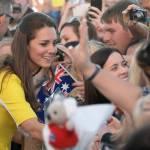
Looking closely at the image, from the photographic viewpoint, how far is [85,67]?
250 centimetres

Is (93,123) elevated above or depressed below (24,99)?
above

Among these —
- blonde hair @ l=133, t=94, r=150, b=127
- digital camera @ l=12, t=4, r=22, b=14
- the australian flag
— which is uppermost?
blonde hair @ l=133, t=94, r=150, b=127

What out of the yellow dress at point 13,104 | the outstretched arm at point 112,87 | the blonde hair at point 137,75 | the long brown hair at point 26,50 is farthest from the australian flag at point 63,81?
the outstretched arm at point 112,87

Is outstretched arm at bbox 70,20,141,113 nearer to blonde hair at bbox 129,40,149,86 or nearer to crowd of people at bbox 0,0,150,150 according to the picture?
crowd of people at bbox 0,0,150,150

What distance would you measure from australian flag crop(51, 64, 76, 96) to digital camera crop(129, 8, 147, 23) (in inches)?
27.3

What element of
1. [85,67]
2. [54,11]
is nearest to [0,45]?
[85,67]

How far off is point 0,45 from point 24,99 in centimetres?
93

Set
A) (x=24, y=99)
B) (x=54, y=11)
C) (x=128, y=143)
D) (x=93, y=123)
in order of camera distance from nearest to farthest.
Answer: (x=128, y=143) → (x=93, y=123) → (x=24, y=99) → (x=54, y=11)

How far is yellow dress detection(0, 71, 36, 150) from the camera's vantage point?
11.6ft

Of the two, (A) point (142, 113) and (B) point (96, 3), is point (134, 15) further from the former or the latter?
(A) point (142, 113)

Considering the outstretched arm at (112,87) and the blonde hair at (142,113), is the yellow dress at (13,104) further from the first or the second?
the blonde hair at (142,113)

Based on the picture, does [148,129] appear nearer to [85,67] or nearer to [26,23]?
[85,67]

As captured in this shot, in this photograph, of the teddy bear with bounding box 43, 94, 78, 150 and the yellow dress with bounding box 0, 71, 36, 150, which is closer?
the teddy bear with bounding box 43, 94, 78, 150

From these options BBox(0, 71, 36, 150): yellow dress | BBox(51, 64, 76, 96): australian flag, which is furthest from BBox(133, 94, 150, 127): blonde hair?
BBox(51, 64, 76, 96): australian flag
